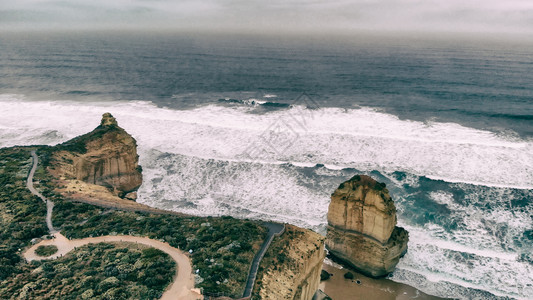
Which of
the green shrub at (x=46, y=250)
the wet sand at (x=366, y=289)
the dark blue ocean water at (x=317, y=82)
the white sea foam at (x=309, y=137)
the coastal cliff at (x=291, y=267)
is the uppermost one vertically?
the dark blue ocean water at (x=317, y=82)

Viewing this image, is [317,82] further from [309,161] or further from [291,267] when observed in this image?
[291,267]

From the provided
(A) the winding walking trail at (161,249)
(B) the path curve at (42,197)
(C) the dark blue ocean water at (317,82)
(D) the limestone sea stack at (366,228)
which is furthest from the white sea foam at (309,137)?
(A) the winding walking trail at (161,249)

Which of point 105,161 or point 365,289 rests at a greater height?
point 105,161

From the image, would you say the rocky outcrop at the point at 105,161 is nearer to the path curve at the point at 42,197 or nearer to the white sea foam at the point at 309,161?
the path curve at the point at 42,197

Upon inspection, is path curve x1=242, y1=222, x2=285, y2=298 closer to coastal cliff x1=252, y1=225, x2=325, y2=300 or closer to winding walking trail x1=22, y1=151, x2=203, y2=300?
coastal cliff x1=252, y1=225, x2=325, y2=300

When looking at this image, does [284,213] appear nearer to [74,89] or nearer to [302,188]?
[302,188]

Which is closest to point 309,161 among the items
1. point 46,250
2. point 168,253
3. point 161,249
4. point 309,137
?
point 309,137
